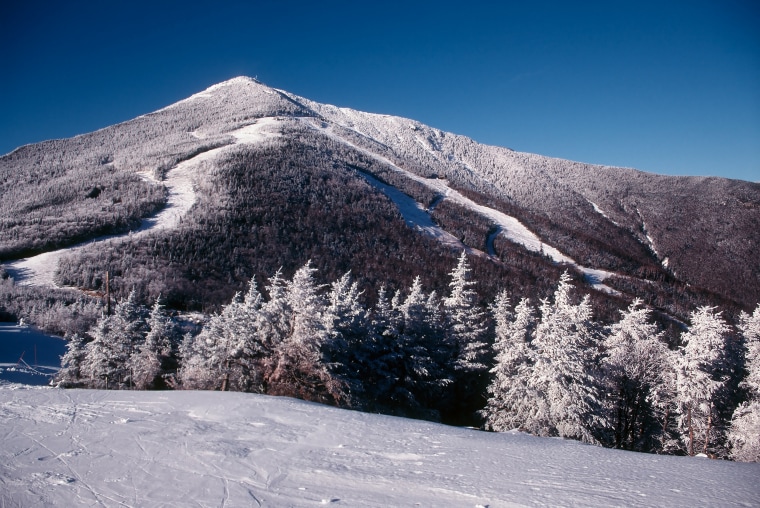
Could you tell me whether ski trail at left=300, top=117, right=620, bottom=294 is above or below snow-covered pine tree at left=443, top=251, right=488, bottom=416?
above

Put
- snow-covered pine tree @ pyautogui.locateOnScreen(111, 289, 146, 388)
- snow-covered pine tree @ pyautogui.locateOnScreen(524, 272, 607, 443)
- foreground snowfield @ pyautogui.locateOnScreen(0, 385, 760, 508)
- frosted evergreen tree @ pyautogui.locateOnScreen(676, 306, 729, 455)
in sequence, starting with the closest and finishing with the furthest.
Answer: foreground snowfield @ pyautogui.locateOnScreen(0, 385, 760, 508) < snow-covered pine tree @ pyautogui.locateOnScreen(524, 272, 607, 443) < frosted evergreen tree @ pyautogui.locateOnScreen(676, 306, 729, 455) < snow-covered pine tree @ pyautogui.locateOnScreen(111, 289, 146, 388)

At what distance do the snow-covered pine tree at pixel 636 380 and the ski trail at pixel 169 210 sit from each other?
227 feet

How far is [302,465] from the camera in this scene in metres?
6.02

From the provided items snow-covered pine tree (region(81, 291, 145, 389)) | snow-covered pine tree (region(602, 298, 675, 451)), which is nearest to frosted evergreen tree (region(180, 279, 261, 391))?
snow-covered pine tree (region(81, 291, 145, 389))

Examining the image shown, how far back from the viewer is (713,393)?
2084 cm

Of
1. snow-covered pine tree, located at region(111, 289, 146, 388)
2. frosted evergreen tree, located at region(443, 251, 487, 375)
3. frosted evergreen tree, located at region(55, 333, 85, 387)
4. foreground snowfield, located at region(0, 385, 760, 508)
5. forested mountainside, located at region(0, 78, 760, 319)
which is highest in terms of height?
forested mountainside, located at region(0, 78, 760, 319)

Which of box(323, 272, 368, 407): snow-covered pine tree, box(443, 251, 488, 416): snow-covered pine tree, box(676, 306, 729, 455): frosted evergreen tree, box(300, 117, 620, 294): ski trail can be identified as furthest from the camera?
box(300, 117, 620, 294): ski trail

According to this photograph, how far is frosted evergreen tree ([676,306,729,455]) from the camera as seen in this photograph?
19.8 metres

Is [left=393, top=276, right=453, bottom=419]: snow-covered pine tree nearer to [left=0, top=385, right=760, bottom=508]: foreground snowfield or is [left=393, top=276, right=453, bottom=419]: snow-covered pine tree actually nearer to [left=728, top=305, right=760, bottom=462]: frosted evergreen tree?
[left=728, top=305, right=760, bottom=462]: frosted evergreen tree

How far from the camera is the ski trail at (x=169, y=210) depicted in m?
62.3

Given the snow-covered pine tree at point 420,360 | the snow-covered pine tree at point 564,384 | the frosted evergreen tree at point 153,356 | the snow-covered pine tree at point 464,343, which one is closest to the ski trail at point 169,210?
the frosted evergreen tree at point 153,356

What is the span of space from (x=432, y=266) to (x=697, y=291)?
4398 inches

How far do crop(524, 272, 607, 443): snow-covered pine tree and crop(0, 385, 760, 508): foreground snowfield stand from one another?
12558mm

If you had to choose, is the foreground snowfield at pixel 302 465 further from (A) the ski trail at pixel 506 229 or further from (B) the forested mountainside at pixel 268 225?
(A) the ski trail at pixel 506 229
